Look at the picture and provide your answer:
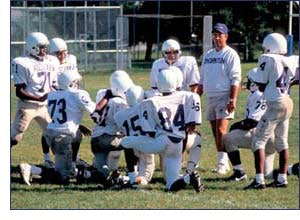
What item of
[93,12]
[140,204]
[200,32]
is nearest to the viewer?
[140,204]

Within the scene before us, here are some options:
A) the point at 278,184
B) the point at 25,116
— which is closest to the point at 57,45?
the point at 25,116

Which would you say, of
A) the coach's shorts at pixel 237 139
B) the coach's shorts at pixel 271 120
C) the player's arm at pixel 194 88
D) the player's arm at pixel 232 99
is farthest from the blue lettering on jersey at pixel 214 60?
the coach's shorts at pixel 271 120

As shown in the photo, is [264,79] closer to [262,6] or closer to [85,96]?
[85,96]

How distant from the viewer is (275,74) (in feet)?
27.1

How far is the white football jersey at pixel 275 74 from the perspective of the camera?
27.0 feet

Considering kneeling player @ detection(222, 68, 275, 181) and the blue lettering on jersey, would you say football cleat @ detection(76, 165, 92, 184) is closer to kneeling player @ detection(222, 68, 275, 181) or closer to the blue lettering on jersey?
kneeling player @ detection(222, 68, 275, 181)

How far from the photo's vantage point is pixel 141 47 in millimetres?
46062

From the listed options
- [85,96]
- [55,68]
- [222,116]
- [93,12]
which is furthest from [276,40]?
[93,12]

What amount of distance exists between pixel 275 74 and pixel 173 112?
1182mm

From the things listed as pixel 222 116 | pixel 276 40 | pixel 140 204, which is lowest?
pixel 140 204

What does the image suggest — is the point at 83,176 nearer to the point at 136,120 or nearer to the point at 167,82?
the point at 136,120

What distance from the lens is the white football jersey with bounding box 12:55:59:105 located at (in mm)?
9602

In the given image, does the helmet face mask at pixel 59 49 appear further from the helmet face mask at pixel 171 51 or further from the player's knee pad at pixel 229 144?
the player's knee pad at pixel 229 144

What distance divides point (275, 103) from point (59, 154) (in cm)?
249
